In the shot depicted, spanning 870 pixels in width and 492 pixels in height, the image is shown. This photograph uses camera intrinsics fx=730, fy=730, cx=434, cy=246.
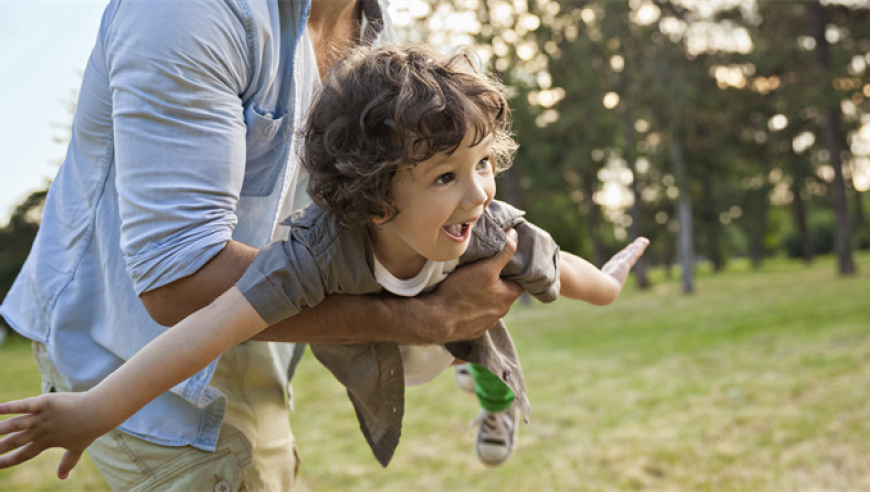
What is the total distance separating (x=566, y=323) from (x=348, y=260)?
13307mm

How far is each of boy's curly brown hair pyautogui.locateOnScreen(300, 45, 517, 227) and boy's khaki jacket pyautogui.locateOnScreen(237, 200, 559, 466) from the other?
0.08 meters

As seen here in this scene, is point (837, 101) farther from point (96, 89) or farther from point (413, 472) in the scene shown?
point (96, 89)

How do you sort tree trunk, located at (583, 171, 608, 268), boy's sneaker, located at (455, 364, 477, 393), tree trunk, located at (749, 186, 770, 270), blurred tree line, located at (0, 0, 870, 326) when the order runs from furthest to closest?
1. tree trunk, located at (749, 186, 770, 270)
2. tree trunk, located at (583, 171, 608, 268)
3. blurred tree line, located at (0, 0, 870, 326)
4. boy's sneaker, located at (455, 364, 477, 393)

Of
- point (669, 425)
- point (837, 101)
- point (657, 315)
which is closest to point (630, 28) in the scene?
point (837, 101)

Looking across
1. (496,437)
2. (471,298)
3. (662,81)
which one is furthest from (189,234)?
(662,81)

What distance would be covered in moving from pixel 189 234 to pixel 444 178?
0.53 metres

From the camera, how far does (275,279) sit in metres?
1.42

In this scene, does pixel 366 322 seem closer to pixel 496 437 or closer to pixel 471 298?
pixel 471 298

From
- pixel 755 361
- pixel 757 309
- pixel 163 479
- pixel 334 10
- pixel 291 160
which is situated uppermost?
pixel 334 10

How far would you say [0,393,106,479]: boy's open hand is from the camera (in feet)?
4.04

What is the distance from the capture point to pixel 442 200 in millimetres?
1492

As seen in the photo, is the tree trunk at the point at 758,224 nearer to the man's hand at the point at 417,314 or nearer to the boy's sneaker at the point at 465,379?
the boy's sneaker at the point at 465,379

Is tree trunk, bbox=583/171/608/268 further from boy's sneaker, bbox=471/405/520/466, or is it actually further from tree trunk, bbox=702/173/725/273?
boy's sneaker, bbox=471/405/520/466

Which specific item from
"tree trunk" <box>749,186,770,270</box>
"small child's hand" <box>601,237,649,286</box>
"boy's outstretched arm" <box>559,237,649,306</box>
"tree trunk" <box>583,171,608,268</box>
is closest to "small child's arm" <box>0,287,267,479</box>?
"boy's outstretched arm" <box>559,237,649,306</box>
